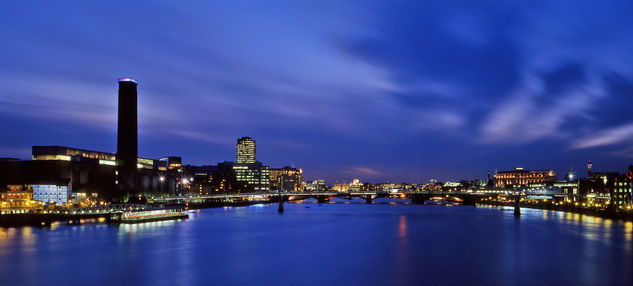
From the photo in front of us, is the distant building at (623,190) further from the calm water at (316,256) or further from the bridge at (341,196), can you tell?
the calm water at (316,256)

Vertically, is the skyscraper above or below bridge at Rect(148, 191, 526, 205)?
above

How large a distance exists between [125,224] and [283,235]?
30979 millimetres

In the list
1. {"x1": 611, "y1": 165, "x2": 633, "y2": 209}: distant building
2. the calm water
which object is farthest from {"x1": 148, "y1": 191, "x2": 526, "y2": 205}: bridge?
the calm water

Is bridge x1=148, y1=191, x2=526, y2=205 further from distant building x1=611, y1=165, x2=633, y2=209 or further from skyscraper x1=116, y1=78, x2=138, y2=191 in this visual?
distant building x1=611, y1=165, x2=633, y2=209

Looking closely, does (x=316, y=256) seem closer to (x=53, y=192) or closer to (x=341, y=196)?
(x=53, y=192)

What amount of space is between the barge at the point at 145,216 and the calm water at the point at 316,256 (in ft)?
25.0

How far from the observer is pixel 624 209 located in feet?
326

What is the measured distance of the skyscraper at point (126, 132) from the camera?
455ft

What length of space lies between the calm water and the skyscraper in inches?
2477

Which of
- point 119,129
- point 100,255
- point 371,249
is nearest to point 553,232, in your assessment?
point 371,249

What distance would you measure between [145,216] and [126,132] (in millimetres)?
51977

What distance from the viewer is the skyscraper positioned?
139 m

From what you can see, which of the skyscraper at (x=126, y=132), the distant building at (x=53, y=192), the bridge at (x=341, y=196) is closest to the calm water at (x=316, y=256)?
the distant building at (x=53, y=192)

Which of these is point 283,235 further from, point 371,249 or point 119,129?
point 119,129
